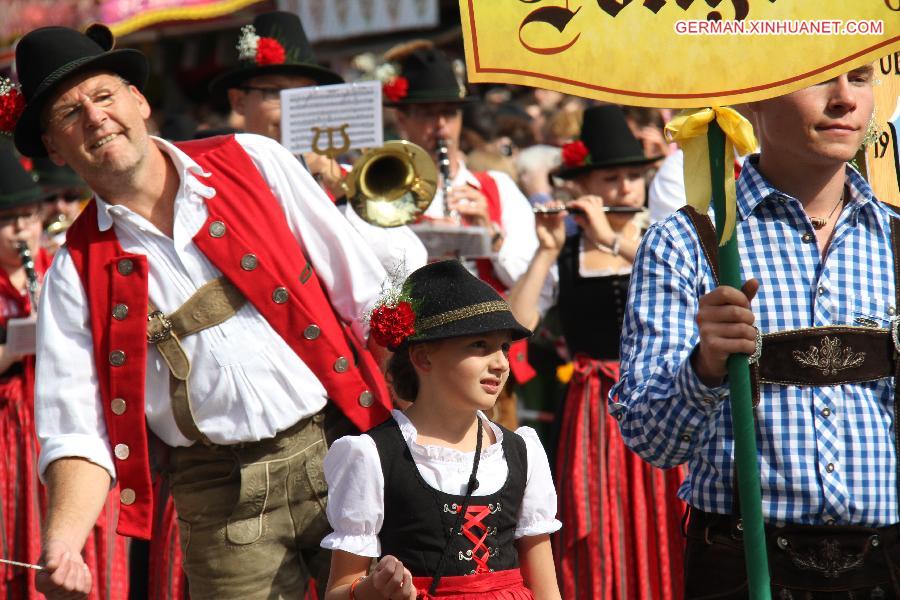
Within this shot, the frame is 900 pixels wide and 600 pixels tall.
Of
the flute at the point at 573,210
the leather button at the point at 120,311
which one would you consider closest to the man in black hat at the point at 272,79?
the flute at the point at 573,210

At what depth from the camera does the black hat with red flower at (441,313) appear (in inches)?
139

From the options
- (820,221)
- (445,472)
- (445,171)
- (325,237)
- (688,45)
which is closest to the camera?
(688,45)

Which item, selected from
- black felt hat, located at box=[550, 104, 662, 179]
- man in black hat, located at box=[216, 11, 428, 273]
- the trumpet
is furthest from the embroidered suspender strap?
black felt hat, located at box=[550, 104, 662, 179]

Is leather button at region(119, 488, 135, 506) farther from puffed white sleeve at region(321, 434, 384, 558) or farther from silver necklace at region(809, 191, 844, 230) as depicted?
silver necklace at region(809, 191, 844, 230)

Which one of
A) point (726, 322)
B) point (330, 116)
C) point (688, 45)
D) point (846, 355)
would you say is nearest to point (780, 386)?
point (846, 355)

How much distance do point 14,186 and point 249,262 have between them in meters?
3.68

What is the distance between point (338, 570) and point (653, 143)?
4.60 meters

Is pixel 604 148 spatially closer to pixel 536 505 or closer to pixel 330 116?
pixel 330 116

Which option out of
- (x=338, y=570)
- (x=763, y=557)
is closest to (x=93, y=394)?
(x=338, y=570)

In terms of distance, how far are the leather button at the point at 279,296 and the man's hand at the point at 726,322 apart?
1.58 metres

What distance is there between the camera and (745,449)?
258 centimetres

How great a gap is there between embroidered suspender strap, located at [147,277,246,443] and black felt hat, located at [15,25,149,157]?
2.01ft

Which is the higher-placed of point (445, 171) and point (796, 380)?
point (445, 171)

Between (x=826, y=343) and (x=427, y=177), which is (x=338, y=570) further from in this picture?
(x=427, y=177)
